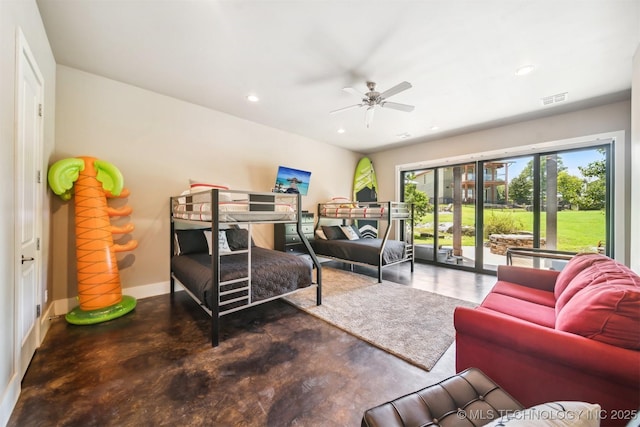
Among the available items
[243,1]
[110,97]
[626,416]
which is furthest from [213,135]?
[626,416]

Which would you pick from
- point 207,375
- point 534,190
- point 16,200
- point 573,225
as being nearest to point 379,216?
point 534,190

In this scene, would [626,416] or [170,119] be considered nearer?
[626,416]

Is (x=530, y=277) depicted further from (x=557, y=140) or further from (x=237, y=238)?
(x=237, y=238)

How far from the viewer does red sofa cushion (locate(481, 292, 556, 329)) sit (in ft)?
5.41

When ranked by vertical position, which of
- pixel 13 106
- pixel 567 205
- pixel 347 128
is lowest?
pixel 567 205

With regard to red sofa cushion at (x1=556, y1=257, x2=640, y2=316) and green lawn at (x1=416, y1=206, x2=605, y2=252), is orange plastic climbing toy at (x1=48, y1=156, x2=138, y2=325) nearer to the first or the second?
red sofa cushion at (x1=556, y1=257, x2=640, y2=316)

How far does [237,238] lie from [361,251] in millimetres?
2143

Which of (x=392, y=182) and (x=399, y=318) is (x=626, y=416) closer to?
(x=399, y=318)

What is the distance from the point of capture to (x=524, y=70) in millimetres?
2617

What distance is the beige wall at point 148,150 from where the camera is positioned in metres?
2.73

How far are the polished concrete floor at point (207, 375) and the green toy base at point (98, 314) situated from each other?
8cm

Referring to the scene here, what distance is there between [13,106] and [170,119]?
2.00 metres

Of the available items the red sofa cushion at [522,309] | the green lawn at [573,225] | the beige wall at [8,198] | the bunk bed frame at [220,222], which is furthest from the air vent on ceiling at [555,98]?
the beige wall at [8,198]

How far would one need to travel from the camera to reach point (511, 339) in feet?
4.18
